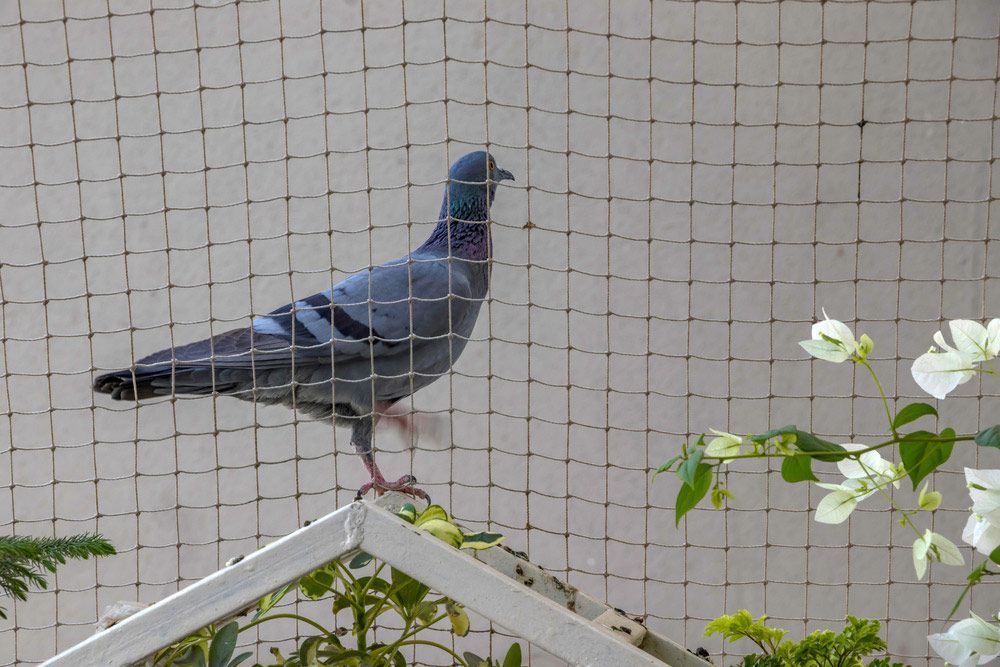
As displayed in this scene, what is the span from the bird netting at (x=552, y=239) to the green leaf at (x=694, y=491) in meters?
1.18

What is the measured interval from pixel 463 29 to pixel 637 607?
1.03 metres

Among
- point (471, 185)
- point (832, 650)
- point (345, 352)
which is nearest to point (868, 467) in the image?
point (832, 650)

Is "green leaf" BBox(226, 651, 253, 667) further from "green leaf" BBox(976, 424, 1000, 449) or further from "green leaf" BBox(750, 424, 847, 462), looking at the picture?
"green leaf" BBox(976, 424, 1000, 449)

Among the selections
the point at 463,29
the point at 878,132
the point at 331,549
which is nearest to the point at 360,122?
the point at 463,29

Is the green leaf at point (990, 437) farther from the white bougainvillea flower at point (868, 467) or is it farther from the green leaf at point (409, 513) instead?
the green leaf at point (409, 513)

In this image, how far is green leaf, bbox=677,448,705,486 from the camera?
2.02 ft

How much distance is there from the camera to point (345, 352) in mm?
1326

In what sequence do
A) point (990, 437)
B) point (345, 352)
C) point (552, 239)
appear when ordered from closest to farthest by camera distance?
point (990, 437) < point (345, 352) < point (552, 239)

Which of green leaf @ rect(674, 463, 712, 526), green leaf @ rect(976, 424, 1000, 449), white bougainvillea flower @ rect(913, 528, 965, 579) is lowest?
white bougainvillea flower @ rect(913, 528, 965, 579)

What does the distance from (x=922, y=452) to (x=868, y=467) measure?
0.11 feet

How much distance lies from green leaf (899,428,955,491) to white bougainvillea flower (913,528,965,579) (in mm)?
33

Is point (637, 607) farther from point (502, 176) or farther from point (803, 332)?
point (502, 176)

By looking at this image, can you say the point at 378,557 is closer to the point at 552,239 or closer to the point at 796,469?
the point at 796,469

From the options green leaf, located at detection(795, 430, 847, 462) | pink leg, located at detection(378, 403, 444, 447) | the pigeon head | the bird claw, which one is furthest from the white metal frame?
the pigeon head
